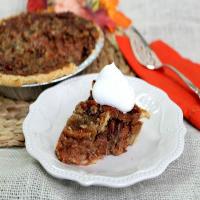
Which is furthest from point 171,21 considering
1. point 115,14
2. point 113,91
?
point 113,91

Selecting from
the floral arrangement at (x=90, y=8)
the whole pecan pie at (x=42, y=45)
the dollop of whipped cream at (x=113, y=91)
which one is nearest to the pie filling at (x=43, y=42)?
the whole pecan pie at (x=42, y=45)

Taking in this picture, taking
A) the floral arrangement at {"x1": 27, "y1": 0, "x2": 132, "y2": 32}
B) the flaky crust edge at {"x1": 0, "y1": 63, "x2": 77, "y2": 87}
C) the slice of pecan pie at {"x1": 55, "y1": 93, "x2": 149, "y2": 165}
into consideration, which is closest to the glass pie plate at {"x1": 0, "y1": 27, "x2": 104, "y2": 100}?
the flaky crust edge at {"x1": 0, "y1": 63, "x2": 77, "y2": 87}

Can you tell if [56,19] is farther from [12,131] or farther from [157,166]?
[157,166]

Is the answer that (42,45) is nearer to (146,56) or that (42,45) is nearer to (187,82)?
(146,56)

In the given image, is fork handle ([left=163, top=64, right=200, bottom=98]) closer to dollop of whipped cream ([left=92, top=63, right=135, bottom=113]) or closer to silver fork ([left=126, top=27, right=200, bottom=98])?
silver fork ([left=126, top=27, right=200, bottom=98])

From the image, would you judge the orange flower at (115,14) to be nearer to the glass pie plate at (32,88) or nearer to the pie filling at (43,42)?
the pie filling at (43,42)

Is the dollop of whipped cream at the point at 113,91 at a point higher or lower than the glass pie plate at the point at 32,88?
higher
